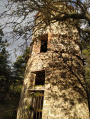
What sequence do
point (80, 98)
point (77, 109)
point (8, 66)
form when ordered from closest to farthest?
point (77, 109) < point (80, 98) < point (8, 66)

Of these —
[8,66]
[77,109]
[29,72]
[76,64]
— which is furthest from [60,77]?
[8,66]

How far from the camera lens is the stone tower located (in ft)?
15.7

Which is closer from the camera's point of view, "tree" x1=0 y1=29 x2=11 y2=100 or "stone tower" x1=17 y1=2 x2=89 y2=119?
"stone tower" x1=17 y1=2 x2=89 y2=119

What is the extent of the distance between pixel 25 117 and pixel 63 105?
2.19 metres

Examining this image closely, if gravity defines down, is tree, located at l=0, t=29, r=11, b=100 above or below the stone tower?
below

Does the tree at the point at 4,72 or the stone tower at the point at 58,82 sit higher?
the stone tower at the point at 58,82

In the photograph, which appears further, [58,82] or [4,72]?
[4,72]

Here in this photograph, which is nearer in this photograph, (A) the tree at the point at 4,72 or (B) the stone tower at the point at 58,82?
(B) the stone tower at the point at 58,82

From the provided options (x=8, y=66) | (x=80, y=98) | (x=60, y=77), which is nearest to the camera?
(x=80, y=98)

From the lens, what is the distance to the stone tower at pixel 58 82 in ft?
15.7

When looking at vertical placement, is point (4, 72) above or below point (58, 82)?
below

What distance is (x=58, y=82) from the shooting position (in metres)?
5.39

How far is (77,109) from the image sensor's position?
4.74 m

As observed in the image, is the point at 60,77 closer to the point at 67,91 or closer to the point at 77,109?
the point at 67,91
